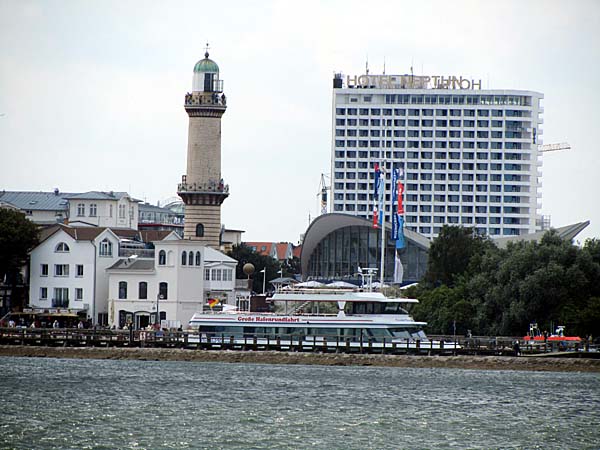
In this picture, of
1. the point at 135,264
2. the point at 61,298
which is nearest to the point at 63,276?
the point at 61,298

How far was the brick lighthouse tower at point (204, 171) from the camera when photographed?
124750mm

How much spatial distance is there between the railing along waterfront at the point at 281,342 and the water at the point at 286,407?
2797 mm

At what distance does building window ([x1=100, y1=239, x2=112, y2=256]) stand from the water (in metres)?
27.4

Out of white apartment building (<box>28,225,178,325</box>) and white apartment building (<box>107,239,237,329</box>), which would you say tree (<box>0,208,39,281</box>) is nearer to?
white apartment building (<box>28,225,178,325</box>)

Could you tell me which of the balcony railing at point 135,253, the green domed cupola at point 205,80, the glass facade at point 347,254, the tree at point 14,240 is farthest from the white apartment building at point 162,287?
the glass facade at point 347,254

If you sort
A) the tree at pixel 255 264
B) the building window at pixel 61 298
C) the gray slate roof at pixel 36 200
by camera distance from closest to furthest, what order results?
the building window at pixel 61 298 → the tree at pixel 255 264 → the gray slate roof at pixel 36 200

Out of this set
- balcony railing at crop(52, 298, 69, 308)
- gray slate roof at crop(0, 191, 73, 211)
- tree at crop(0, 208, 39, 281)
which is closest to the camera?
balcony railing at crop(52, 298, 69, 308)

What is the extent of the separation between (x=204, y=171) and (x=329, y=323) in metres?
47.3

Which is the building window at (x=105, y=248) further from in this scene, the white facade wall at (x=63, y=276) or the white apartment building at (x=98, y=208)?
the white apartment building at (x=98, y=208)

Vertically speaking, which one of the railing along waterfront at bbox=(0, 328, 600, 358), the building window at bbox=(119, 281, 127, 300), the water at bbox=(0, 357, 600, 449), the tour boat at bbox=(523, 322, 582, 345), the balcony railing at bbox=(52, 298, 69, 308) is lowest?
the water at bbox=(0, 357, 600, 449)

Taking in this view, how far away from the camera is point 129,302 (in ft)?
335

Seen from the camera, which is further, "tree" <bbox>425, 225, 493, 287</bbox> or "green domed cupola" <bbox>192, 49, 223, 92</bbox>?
"green domed cupola" <bbox>192, 49, 223, 92</bbox>

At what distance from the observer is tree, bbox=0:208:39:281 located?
10588 cm

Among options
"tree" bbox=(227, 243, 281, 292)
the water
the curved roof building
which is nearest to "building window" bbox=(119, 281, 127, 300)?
the water
